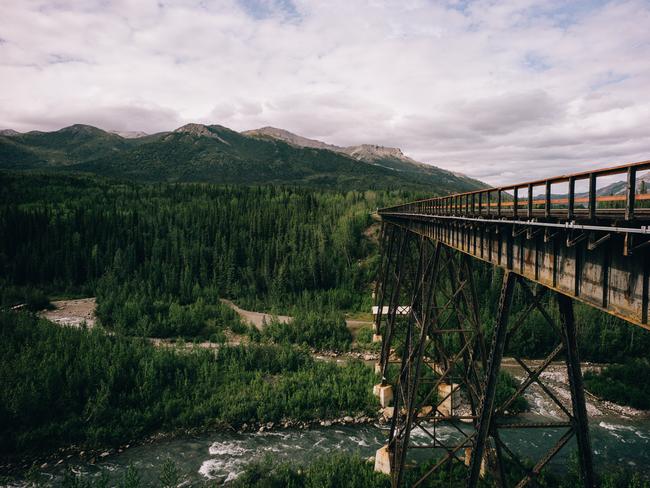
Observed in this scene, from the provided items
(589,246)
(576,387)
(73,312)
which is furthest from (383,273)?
(73,312)

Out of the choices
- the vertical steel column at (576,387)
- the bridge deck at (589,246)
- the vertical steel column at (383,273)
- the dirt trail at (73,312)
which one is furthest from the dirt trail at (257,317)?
the bridge deck at (589,246)

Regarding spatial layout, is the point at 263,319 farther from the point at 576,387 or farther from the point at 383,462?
the point at 576,387

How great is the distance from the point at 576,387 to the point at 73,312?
52.4 m

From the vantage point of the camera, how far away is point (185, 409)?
902 inches

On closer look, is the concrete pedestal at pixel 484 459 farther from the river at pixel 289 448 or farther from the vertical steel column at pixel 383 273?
the vertical steel column at pixel 383 273

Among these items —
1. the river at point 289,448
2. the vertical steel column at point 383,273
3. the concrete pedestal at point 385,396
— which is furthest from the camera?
the vertical steel column at point 383,273

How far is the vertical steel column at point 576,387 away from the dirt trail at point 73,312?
44.7m

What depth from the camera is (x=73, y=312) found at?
147 feet

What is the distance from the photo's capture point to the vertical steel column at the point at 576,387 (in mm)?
7637

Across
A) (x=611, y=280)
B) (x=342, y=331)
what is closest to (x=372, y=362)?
(x=342, y=331)

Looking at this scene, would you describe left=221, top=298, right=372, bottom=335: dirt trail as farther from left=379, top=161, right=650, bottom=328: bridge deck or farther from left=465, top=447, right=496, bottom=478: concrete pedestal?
left=379, top=161, right=650, bottom=328: bridge deck

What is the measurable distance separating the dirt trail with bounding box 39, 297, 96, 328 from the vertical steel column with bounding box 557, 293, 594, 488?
44.7 metres

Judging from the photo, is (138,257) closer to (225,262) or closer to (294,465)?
(225,262)

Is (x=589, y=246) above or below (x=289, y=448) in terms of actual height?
above
